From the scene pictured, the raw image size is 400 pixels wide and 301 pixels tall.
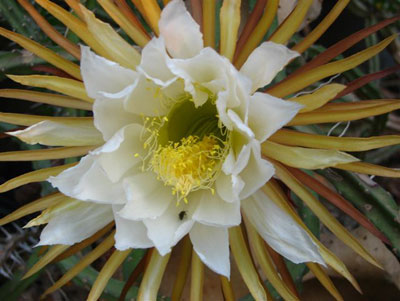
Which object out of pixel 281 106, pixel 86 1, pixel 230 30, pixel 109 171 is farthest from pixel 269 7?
pixel 86 1

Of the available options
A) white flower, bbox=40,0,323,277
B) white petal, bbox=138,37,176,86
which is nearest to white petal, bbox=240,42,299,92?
white flower, bbox=40,0,323,277

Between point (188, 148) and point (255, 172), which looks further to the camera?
point (188, 148)

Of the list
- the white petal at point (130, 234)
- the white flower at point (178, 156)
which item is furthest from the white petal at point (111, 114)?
the white petal at point (130, 234)

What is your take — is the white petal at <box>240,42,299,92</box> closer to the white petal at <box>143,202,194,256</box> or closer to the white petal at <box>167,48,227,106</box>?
the white petal at <box>167,48,227,106</box>

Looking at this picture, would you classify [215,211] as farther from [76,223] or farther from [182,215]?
[76,223]

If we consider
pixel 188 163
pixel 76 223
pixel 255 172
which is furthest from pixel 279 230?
pixel 76 223

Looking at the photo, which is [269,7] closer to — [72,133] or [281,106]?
[281,106]

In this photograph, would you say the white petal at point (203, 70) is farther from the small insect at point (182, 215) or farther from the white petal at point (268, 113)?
the small insect at point (182, 215)
